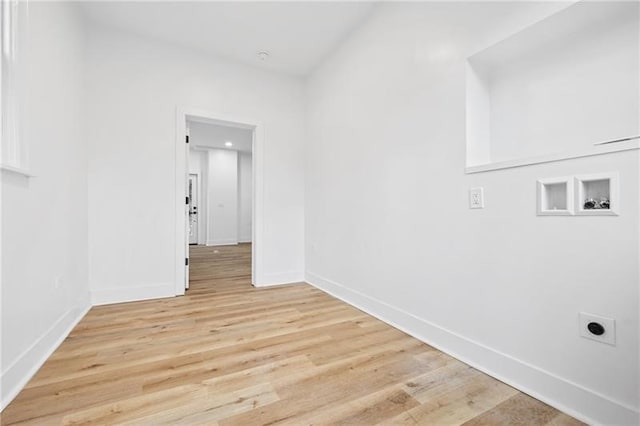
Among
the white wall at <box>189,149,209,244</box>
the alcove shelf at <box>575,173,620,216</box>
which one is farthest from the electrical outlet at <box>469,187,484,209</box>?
the white wall at <box>189,149,209,244</box>

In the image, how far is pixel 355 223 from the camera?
8.95 feet

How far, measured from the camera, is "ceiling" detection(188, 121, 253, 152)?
231 inches

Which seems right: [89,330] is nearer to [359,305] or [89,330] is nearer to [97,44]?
[359,305]

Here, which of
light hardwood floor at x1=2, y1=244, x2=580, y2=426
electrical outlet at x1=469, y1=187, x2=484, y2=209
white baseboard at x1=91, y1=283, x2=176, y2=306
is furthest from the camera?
white baseboard at x1=91, y1=283, x2=176, y2=306

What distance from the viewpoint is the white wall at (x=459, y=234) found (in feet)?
3.84

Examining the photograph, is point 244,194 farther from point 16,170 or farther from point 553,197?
point 553,197

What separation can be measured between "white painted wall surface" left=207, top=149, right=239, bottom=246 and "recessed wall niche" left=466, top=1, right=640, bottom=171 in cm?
707

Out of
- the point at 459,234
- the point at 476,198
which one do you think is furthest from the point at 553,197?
the point at 459,234

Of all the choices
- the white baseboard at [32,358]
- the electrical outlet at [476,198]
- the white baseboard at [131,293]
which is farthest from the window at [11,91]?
the electrical outlet at [476,198]

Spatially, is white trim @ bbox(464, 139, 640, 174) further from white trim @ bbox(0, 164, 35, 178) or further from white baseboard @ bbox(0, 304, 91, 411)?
white baseboard @ bbox(0, 304, 91, 411)

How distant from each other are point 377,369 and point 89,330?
2125 mm

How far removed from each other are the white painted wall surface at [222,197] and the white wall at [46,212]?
5224mm

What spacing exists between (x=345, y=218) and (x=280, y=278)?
1.25 metres

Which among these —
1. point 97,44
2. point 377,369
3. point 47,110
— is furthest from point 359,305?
point 97,44
